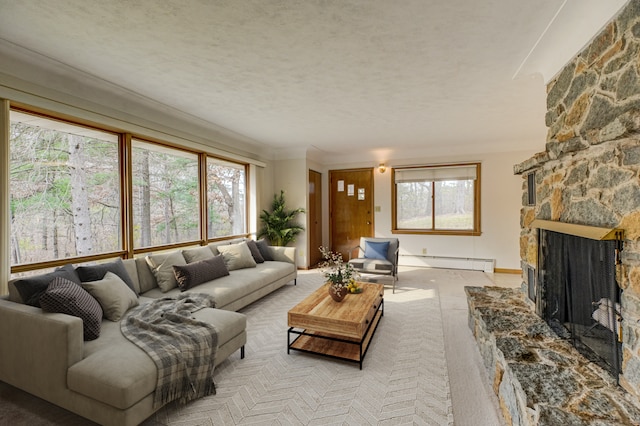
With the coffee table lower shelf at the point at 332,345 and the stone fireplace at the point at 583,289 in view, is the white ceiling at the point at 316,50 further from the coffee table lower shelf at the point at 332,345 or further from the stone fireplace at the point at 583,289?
the coffee table lower shelf at the point at 332,345

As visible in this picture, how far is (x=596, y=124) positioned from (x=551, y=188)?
63 centimetres

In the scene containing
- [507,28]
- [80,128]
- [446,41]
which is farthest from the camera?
[80,128]

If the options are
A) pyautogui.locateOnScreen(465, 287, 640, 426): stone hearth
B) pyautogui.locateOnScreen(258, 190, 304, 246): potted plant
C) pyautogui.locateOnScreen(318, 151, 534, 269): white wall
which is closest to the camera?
pyautogui.locateOnScreen(465, 287, 640, 426): stone hearth

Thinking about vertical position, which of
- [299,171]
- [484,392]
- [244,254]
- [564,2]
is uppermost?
[564,2]

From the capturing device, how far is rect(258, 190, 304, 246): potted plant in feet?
→ 18.4

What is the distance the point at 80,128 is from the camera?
9.53 ft

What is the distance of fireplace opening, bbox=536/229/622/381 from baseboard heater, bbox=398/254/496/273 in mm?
3532

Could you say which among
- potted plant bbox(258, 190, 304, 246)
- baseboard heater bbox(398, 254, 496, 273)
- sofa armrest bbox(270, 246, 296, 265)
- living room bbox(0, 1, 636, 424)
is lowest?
baseboard heater bbox(398, 254, 496, 273)

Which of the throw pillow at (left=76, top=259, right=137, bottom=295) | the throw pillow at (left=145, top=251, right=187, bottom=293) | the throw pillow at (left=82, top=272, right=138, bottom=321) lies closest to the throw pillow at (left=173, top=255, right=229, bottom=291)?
the throw pillow at (left=145, top=251, right=187, bottom=293)

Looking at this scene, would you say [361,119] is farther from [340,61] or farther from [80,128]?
[80,128]

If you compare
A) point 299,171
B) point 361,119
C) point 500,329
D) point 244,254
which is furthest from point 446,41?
point 299,171

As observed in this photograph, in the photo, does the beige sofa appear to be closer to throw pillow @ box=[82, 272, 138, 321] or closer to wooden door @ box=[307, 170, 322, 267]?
throw pillow @ box=[82, 272, 138, 321]

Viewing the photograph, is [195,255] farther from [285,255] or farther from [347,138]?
[347,138]

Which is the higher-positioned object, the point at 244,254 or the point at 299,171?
the point at 299,171
